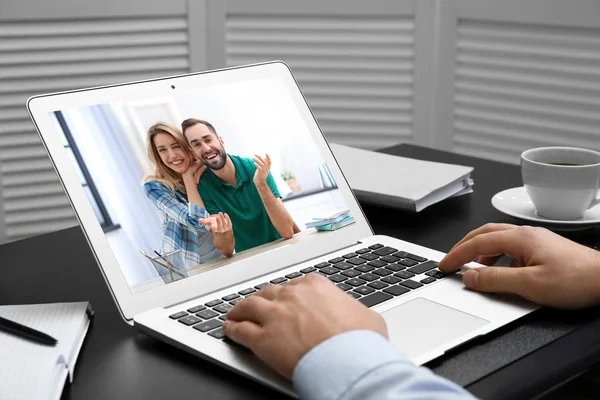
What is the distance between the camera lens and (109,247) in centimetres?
76

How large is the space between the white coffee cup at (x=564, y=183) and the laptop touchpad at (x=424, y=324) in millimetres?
347

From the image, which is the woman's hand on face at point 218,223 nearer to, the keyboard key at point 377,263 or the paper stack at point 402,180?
the keyboard key at point 377,263

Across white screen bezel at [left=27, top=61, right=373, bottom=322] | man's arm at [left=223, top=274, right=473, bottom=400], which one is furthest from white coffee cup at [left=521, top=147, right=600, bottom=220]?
man's arm at [left=223, top=274, right=473, bottom=400]

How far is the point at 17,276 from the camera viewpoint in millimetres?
891

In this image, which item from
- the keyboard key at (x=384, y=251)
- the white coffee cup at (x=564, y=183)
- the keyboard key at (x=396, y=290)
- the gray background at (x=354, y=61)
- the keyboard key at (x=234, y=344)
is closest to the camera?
the keyboard key at (x=234, y=344)

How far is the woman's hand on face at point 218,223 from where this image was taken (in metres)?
0.83

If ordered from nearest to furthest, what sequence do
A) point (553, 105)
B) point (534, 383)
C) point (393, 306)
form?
point (534, 383), point (393, 306), point (553, 105)

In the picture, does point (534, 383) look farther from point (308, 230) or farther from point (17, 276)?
point (17, 276)

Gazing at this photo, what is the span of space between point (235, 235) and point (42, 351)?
0.82 feet

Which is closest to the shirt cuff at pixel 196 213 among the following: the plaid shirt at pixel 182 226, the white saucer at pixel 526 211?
the plaid shirt at pixel 182 226

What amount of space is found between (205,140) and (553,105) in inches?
64.3

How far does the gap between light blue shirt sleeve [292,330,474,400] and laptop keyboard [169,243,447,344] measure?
12 centimetres

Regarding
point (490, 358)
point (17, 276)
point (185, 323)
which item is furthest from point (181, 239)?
point (490, 358)

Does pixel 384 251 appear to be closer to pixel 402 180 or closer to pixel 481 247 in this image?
pixel 481 247
